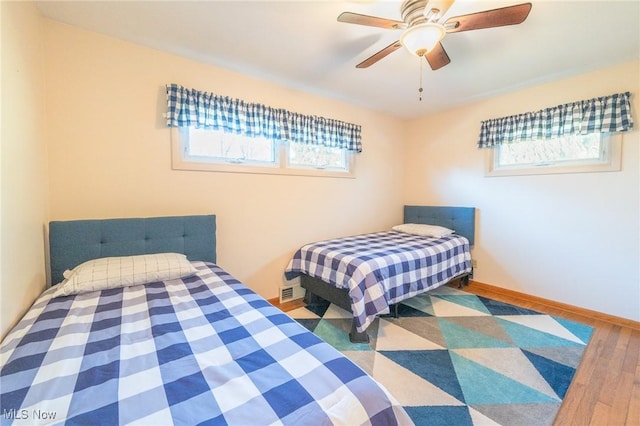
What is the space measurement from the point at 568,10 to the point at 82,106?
3.35 metres

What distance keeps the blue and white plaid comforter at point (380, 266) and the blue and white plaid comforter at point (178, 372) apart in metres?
1.06

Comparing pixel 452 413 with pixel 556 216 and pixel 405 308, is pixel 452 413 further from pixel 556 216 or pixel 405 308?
pixel 556 216

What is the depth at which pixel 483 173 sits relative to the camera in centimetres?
329

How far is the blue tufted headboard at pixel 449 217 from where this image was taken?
3352mm

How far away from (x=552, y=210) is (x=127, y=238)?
4004 millimetres

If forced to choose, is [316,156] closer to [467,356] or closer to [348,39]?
[348,39]

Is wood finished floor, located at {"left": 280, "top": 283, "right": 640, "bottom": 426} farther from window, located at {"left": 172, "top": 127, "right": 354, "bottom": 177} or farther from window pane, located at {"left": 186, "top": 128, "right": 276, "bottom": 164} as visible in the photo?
window pane, located at {"left": 186, "top": 128, "right": 276, "bottom": 164}

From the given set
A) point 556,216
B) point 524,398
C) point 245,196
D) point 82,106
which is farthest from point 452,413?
point 82,106

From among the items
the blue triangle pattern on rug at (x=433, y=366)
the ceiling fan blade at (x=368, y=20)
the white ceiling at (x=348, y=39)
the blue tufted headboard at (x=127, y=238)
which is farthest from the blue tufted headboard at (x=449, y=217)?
the blue tufted headboard at (x=127, y=238)

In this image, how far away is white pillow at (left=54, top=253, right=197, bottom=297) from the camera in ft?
4.86

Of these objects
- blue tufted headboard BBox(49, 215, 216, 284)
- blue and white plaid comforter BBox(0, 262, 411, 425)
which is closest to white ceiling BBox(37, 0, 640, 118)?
blue tufted headboard BBox(49, 215, 216, 284)

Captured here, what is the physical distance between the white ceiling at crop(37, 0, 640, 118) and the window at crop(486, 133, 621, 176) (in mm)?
654

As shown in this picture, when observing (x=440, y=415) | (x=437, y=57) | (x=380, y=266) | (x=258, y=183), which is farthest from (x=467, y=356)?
(x=258, y=183)

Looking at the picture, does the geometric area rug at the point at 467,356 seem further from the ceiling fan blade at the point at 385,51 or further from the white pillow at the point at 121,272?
the ceiling fan blade at the point at 385,51
